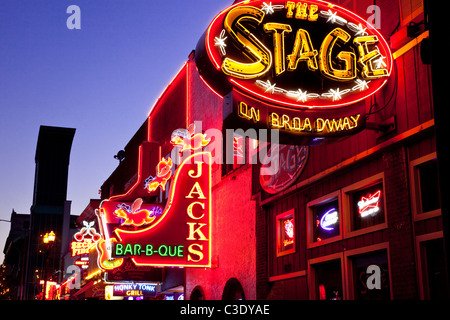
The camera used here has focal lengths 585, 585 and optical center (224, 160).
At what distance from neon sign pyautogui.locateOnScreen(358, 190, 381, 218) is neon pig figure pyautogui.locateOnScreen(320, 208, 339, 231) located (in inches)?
32.2

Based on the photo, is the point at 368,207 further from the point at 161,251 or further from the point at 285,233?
the point at 161,251

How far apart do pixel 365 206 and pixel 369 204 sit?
0.16m

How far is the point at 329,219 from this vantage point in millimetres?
12320

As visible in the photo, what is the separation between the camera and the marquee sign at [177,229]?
1703 centimetres

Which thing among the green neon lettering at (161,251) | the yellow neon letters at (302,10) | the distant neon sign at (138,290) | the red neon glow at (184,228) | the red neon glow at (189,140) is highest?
the red neon glow at (189,140)

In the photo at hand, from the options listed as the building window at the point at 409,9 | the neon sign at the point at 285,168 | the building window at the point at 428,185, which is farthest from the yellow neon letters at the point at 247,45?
the neon sign at the point at 285,168

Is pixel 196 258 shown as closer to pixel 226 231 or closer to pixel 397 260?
pixel 226 231

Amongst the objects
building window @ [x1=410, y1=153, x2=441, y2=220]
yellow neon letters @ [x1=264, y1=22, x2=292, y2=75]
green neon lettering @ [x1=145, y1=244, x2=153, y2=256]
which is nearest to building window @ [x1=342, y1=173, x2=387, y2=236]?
building window @ [x1=410, y1=153, x2=441, y2=220]

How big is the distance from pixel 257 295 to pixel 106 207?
9.19 m

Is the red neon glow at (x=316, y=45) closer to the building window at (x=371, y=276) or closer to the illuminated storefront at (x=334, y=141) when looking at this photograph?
the illuminated storefront at (x=334, y=141)

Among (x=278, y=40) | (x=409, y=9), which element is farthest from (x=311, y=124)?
(x=409, y=9)

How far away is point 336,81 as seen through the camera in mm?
10312

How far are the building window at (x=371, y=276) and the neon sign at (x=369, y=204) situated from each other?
790mm

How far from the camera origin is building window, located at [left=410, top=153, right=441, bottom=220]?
9.46 m
